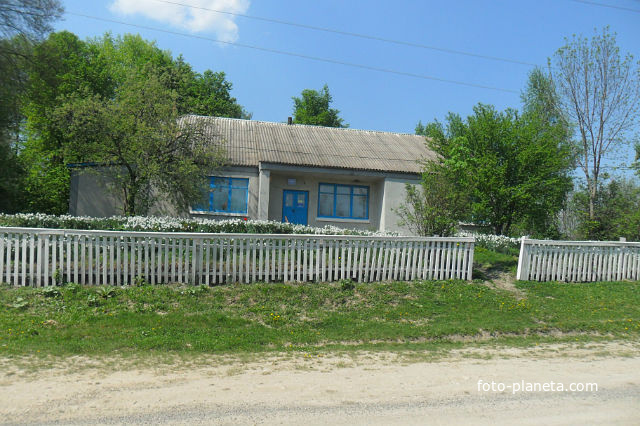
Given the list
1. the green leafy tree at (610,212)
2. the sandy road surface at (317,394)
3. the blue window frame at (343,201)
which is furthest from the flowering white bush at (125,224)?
the green leafy tree at (610,212)

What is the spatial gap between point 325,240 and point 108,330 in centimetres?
480

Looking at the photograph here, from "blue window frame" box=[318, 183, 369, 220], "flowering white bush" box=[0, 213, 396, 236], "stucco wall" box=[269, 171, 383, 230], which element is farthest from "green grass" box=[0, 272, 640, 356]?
"blue window frame" box=[318, 183, 369, 220]

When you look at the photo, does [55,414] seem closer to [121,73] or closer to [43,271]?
[43,271]

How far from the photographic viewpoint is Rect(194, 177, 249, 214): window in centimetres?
1909

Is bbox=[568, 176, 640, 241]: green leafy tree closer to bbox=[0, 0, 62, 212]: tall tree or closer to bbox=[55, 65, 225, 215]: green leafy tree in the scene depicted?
bbox=[55, 65, 225, 215]: green leafy tree

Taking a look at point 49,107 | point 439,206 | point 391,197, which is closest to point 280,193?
point 391,197

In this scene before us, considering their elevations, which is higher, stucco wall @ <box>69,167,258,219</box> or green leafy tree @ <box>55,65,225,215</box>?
green leafy tree @ <box>55,65,225,215</box>

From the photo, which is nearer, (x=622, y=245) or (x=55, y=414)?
(x=55, y=414)

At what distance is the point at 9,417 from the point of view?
13.9ft

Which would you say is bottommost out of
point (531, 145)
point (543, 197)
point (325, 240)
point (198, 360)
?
point (198, 360)

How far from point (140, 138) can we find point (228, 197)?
5990 mm

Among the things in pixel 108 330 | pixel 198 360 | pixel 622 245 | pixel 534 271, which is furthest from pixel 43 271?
pixel 622 245

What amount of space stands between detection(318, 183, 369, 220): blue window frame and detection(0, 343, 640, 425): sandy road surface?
14574 mm

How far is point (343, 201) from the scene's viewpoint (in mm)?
21312
